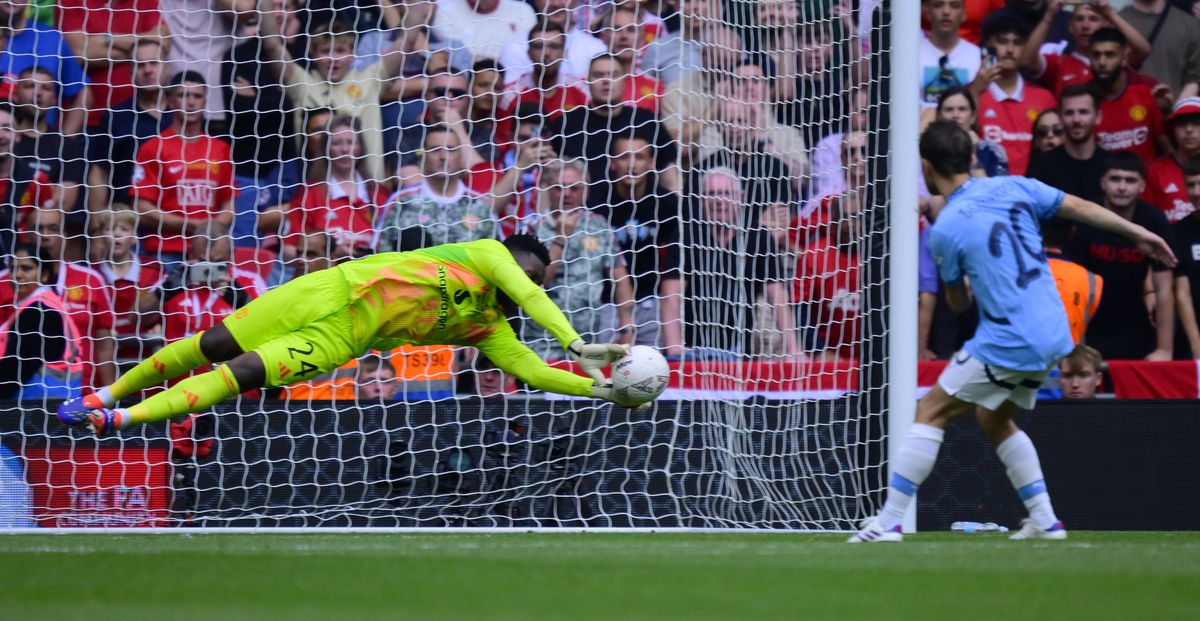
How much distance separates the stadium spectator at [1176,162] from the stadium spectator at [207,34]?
5.97 m

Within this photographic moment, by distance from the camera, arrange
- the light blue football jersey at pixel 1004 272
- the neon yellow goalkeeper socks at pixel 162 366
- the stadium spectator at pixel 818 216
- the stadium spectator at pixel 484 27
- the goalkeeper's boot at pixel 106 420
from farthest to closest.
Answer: the stadium spectator at pixel 484 27, the stadium spectator at pixel 818 216, the neon yellow goalkeeper socks at pixel 162 366, the goalkeeper's boot at pixel 106 420, the light blue football jersey at pixel 1004 272

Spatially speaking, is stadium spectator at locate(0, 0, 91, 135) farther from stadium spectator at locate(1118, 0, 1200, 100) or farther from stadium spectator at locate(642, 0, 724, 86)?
stadium spectator at locate(1118, 0, 1200, 100)

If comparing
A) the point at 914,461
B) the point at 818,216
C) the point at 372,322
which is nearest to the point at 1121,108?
the point at 818,216

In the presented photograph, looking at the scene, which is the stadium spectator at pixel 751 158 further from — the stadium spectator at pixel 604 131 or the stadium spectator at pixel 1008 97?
the stadium spectator at pixel 1008 97

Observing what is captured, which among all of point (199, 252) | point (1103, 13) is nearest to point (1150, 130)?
point (1103, 13)

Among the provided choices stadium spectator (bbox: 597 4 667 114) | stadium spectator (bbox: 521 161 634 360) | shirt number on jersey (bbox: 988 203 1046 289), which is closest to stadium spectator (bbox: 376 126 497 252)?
stadium spectator (bbox: 521 161 634 360)

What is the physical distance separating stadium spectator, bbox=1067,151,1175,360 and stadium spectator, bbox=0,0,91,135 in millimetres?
6267

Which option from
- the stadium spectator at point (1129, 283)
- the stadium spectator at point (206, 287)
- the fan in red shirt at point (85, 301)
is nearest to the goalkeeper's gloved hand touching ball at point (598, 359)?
the stadium spectator at point (206, 287)

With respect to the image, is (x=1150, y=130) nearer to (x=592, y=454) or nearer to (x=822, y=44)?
(x=822, y=44)

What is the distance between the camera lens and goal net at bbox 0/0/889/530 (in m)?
7.62

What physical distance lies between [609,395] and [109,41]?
161 inches

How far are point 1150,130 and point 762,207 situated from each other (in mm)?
3390

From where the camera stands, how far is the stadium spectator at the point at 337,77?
8562mm

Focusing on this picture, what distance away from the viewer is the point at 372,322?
685 centimetres
